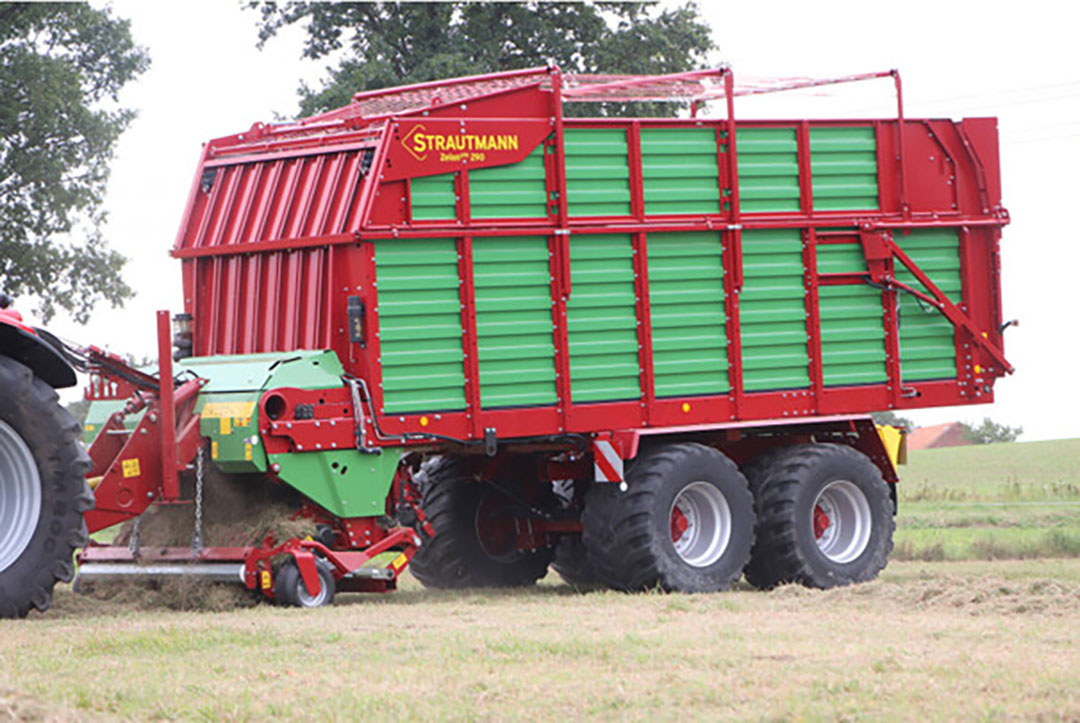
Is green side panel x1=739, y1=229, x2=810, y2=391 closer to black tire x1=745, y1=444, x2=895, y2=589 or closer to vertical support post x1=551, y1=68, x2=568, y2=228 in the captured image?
black tire x1=745, y1=444, x2=895, y2=589

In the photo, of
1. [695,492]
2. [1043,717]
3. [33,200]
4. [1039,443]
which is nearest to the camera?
[1043,717]

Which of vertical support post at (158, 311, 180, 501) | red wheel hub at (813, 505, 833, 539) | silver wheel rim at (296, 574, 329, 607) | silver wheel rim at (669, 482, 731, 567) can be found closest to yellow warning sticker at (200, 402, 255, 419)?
vertical support post at (158, 311, 180, 501)

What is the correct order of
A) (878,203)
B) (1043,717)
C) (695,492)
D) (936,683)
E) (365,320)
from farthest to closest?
1. (878,203)
2. (695,492)
3. (365,320)
4. (936,683)
5. (1043,717)

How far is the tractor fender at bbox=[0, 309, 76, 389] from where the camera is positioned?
1077 cm

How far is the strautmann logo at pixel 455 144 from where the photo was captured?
43.6ft

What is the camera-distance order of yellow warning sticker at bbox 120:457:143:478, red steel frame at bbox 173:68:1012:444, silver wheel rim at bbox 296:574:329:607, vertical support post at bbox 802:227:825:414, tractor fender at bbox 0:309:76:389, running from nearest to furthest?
tractor fender at bbox 0:309:76:389
yellow warning sticker at bbox 120:457:143:478
silver wheel rim at bbox 296:574:329:607
red steel frame at bbox 173:68:1012:444
vertical support post at bbox 802:227:825:414

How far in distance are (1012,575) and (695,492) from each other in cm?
289

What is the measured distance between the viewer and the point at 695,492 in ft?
46.9

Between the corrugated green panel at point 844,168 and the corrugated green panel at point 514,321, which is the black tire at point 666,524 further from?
the corrugated green panel at point 844,168

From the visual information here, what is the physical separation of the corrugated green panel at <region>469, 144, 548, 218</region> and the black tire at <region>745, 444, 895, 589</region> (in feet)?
10.1

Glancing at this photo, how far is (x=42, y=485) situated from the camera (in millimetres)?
10758

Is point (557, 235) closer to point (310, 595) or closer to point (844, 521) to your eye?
point (310, 595)

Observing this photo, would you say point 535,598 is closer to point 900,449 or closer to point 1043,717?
point 900,449

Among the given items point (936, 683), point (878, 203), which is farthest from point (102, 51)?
point (936, 683)
